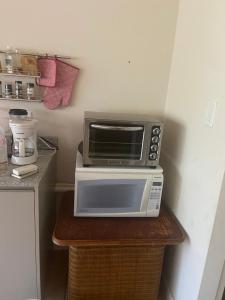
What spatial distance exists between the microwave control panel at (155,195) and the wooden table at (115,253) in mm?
62

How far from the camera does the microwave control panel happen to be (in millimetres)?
1434

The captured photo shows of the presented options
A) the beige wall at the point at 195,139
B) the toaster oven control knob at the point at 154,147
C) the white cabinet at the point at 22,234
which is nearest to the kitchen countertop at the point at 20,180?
the white cabinet at the point at 22,234

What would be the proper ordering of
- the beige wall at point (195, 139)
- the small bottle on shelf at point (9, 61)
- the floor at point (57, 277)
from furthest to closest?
the floor at point (57, 277) < the small bottle on shelf at point (9, 61) < the beige wall at point (195, 139)

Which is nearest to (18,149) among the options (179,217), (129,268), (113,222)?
(113,222)

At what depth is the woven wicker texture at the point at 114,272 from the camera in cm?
137

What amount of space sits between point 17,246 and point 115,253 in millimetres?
541

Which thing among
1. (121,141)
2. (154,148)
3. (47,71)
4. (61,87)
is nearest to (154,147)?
(154,148)

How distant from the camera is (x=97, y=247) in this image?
53.2 inches

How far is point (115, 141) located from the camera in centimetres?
142

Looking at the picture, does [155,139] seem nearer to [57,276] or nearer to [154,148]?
[154,148]

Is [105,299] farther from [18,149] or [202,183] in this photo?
[18,149]

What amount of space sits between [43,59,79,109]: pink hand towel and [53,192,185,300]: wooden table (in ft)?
2.37

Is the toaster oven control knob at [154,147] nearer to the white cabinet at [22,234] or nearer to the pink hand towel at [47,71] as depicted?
the white cabinet at [22,234]

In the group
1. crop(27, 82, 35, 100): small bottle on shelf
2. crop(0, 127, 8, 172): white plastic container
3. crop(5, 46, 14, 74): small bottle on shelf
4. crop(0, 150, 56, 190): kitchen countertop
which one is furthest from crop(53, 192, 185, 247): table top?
crop(5, 46, 14, 74): small bottle on shelf
